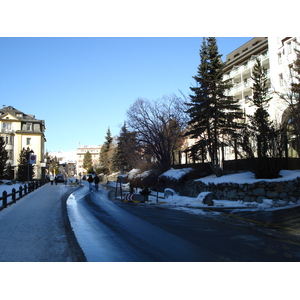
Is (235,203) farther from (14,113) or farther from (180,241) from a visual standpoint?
(14,113)

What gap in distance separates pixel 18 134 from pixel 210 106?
54844 mm

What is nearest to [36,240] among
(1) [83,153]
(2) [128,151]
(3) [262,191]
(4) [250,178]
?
(3) [262,191]

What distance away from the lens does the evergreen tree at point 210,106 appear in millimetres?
21828

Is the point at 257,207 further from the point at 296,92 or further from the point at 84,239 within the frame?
the point at 84,239

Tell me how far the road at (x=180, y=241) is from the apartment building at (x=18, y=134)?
58765 millimetres

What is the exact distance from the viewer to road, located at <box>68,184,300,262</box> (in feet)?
19.4

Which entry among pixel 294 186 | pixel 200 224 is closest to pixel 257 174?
pixel 294 186

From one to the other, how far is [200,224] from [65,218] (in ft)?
16.7

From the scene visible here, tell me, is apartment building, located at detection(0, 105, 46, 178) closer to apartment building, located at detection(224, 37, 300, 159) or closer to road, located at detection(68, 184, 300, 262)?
apartment building, located at detection(224, 37, 300, 159)

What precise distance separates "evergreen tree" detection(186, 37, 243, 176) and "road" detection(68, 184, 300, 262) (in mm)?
11892

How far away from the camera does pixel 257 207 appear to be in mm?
13516

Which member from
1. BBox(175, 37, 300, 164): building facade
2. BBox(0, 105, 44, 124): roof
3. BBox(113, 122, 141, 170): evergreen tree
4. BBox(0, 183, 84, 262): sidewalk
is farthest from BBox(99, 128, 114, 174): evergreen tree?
BBox(0, 183, 84, 262): sidewalk

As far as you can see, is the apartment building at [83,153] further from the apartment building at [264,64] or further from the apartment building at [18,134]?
the apartment building at [264,64]

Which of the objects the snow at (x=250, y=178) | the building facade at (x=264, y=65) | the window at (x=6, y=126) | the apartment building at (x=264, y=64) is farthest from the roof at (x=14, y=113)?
the snow at (x=250, y=178)
